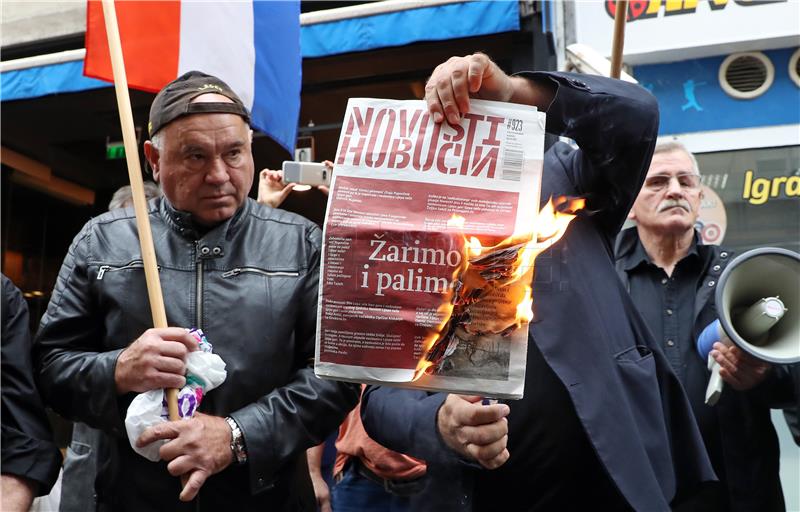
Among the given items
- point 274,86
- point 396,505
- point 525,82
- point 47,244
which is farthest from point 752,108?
point 47,244

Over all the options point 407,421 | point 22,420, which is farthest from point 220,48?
point 407,421

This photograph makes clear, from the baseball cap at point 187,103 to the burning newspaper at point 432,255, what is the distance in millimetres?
704

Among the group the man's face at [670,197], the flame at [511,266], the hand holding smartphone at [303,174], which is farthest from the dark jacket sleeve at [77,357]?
the man's face at [670,197]

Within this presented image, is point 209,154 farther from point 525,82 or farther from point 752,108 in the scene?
point 752,108

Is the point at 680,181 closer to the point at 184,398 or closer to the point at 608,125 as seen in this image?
the point at 608,125

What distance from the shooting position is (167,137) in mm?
2178

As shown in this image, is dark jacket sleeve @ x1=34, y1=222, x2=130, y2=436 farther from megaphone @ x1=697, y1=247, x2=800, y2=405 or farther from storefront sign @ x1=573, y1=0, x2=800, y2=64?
storefront sign @ x1=573, y1=0, x2=800, y2=64

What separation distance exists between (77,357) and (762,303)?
80.1 inches

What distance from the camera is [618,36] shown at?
1917mm

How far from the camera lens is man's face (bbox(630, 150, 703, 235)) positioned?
3.35m

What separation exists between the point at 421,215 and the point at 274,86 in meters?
2.81

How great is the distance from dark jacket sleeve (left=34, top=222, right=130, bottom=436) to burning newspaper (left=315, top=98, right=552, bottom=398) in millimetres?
796

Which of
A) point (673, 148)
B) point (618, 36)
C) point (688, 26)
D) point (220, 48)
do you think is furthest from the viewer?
point (688, 26)

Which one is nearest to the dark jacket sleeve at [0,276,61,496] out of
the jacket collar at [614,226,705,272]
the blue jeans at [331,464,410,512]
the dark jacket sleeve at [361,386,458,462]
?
the dark jacket sleeve at [361,386,458,462]
